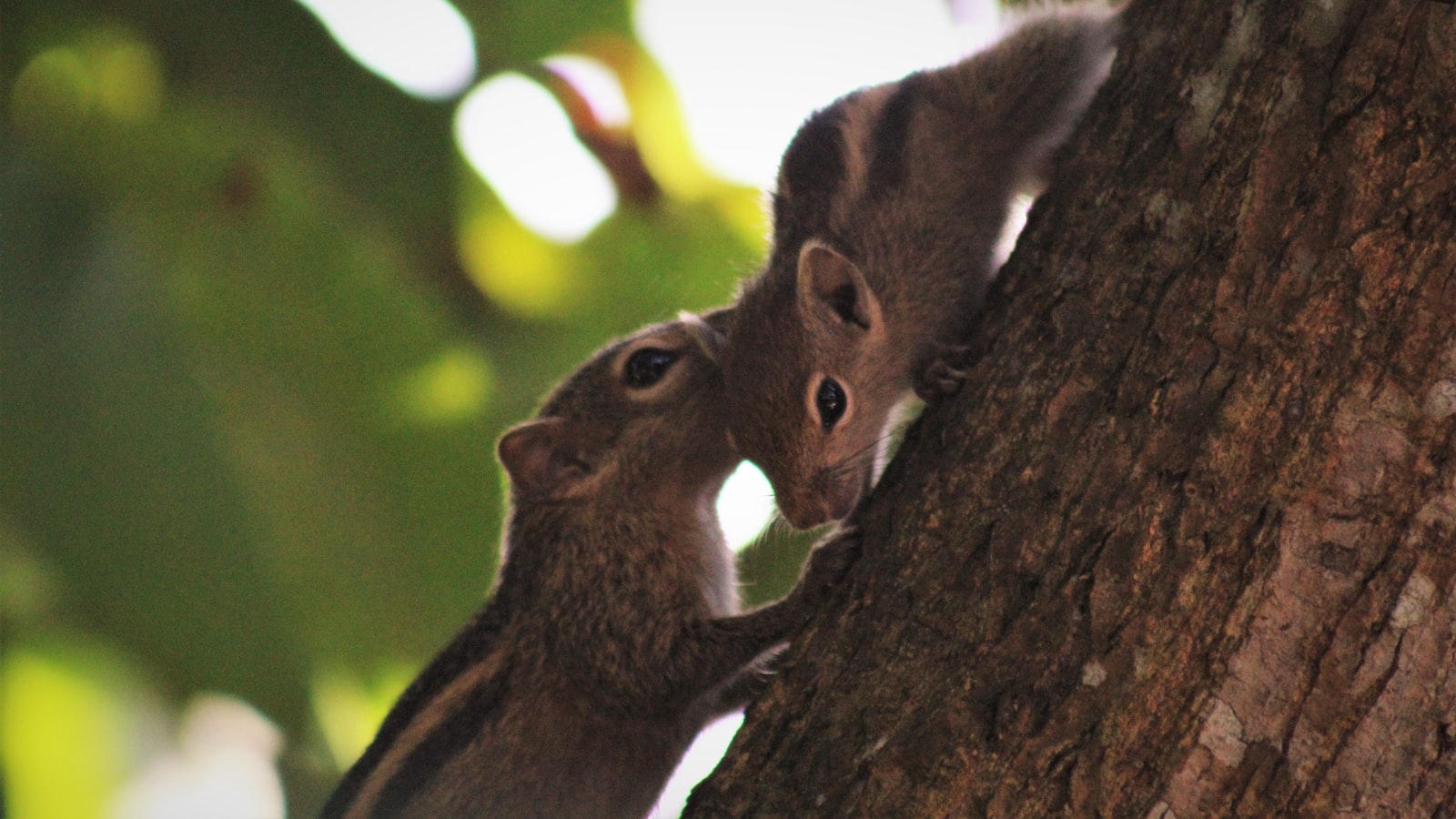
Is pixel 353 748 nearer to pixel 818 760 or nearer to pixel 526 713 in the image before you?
pixel 526 713

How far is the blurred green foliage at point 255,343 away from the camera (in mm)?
3893

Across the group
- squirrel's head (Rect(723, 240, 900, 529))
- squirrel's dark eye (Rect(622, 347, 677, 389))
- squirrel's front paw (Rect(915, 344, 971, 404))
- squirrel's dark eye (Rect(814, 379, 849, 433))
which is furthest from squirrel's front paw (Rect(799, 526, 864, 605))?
squirrel's dark eye (Rect(622, 347, 677, 389))

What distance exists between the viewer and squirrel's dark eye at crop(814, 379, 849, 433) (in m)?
4.18

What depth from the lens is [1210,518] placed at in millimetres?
2539

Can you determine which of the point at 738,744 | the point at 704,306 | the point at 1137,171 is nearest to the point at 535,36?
the point at 704,306

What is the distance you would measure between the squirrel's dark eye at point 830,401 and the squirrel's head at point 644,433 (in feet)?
1.54

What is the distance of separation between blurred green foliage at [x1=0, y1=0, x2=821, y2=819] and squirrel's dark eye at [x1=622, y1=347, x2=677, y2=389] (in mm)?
123

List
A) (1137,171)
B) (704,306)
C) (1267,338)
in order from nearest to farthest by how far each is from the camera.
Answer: (1267,338), (1137,171), (704,306)

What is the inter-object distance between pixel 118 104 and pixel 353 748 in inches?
84.3

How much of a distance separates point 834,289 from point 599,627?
128 cm

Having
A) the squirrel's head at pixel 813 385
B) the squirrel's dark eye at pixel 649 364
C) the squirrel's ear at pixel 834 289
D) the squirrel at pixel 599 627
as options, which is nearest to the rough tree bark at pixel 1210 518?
the squirrel at pixel 599 627

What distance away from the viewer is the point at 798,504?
13.3ft

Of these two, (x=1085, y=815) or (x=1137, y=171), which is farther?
(x=1137, y=171)

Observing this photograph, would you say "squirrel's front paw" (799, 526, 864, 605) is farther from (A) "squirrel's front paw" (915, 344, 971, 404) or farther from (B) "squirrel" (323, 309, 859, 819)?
(A) "squirrel's front paw" (915, 344, 971, 404)
